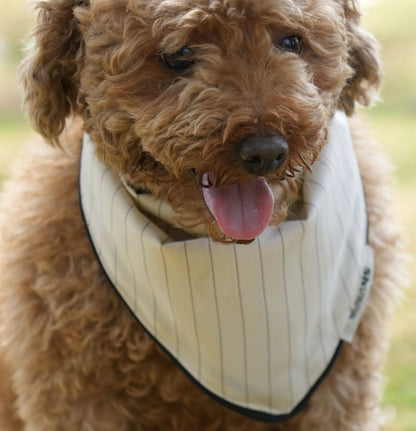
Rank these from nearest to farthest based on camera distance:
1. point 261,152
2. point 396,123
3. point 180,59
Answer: point 261,152 < point 180,59 < point 396,123

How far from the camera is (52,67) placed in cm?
245

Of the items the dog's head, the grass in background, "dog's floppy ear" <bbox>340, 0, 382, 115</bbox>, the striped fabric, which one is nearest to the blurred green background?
the grass in background

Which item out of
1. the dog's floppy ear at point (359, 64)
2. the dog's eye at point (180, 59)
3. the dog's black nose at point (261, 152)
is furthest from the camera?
the dog's floppy ear at point (359, 64)

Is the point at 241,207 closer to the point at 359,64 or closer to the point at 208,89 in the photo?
the point at 208,89

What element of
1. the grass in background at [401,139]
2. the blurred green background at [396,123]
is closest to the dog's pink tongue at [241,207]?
the blurred green background at [396,123]

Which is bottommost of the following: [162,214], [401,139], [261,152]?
[401,139]

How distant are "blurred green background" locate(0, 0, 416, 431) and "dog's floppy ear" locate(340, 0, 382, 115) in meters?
0.16

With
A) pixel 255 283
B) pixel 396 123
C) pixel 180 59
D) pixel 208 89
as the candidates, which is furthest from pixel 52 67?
pixel 396 123

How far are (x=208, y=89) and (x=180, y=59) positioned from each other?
125 millimetres

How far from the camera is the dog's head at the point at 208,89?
204cm

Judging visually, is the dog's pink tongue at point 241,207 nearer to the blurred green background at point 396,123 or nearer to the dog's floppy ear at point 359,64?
the dog's floppy ear at point 359,64

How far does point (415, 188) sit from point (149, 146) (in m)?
4.16

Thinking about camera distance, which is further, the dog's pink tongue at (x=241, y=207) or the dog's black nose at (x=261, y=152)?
the dog's pink tongue at (x=241, y=207)

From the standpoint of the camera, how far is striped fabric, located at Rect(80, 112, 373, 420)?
2.52 m
